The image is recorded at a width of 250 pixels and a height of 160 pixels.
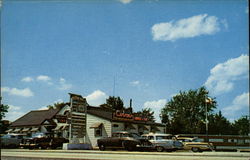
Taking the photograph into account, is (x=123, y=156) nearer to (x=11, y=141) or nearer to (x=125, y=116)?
(x=11, y=141)

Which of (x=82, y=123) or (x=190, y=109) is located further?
(x=190, y=109)

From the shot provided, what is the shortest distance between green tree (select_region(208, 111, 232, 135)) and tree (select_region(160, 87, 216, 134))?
7.66ft

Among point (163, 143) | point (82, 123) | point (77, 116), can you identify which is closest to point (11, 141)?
point (77, 116)

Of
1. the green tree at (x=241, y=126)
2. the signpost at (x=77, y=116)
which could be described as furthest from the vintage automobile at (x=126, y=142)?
the green tree at (x=241, y=126)

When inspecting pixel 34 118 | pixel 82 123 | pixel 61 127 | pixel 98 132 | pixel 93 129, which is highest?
pixel 34 118

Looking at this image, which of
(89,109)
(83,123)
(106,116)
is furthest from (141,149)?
(89,109)

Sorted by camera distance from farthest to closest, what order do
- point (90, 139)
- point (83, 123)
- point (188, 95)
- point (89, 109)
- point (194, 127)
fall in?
point (188, 95) < point (194, 127) < point (89, 109) < point (90, 139) < point (83, 123)

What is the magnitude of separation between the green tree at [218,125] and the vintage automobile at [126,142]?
47819 mm


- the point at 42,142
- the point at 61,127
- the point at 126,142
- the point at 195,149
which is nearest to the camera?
the point at 126,142

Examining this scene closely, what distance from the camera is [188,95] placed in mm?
73000

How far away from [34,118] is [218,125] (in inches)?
1751

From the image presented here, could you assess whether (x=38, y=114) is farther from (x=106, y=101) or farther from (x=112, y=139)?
(x=112, y=139)

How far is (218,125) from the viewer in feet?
237

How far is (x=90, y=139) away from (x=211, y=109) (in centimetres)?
4235
